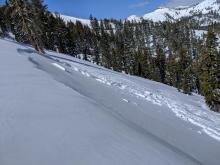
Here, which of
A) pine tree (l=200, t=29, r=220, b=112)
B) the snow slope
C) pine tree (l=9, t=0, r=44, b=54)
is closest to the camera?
the snow slope

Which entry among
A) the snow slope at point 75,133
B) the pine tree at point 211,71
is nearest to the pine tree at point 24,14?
the pine tree at point 211,71

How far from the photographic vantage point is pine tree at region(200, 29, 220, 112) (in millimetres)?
40969

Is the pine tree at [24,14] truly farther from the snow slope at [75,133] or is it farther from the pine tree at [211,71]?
the snow slope at [75,133]

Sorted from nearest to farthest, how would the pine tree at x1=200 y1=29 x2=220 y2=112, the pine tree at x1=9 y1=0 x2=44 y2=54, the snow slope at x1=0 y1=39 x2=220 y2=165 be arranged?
the snow slope at x1=0 y1=39 x2=220 y2=165 → the pine tree at x1=200 y1=29 x2=220 y2=112 → the pine tree at x1=9 y1=0 x2=44 y2=54

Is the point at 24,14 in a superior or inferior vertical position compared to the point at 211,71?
superior

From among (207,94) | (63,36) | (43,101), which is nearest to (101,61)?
(63,36)

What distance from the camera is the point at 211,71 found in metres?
41.5

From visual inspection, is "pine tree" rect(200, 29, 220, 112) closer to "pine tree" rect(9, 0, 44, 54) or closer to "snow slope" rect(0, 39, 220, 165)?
"pine tree" rect(9, 0, 44, 54)

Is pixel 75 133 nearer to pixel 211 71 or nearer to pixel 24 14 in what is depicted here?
pixel 211 71

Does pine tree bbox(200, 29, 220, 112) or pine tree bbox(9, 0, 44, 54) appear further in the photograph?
pine tree bbox(9, 0, 44, 54)

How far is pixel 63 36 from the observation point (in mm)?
96688

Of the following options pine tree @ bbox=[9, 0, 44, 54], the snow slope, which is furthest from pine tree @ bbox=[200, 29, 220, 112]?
the snow slope

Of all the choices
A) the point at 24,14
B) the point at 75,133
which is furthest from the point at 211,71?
the point at 75,133

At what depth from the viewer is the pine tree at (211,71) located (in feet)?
134
